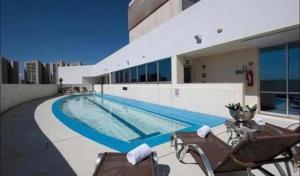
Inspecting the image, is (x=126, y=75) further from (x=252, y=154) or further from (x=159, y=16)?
(x=252, y=154)

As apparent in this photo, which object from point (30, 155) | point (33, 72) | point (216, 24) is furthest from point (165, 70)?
Result: point (33, 72)

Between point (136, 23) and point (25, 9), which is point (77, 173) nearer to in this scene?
point (25, 9)

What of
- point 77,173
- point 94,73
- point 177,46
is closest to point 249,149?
point 77,173

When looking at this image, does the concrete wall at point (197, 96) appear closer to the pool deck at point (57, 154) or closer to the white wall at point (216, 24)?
the white wall at point (216, 24)

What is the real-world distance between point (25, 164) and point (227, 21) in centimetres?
691

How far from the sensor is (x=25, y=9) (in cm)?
1047

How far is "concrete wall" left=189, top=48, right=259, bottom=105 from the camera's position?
7285 millimetres

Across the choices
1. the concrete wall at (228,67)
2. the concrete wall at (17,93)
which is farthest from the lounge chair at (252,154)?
the concrete wall at (17,93)

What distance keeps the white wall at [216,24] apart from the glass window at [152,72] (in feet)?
1.35

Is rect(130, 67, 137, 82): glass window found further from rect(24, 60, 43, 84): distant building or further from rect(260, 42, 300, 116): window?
rect(24, 60, 43, 84): distant building

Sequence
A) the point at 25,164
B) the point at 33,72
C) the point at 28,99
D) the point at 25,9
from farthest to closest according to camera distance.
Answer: the point at 33,72 < the point at 28,99 < the point at 25,9 < the point at 25,164

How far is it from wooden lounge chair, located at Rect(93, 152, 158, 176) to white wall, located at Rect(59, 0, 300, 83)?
5111 millimetres

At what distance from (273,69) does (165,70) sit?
5.41m

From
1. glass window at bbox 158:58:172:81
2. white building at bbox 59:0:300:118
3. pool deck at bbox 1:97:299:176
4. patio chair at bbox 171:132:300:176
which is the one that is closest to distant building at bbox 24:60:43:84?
white building at bbox 59:0:300:118
